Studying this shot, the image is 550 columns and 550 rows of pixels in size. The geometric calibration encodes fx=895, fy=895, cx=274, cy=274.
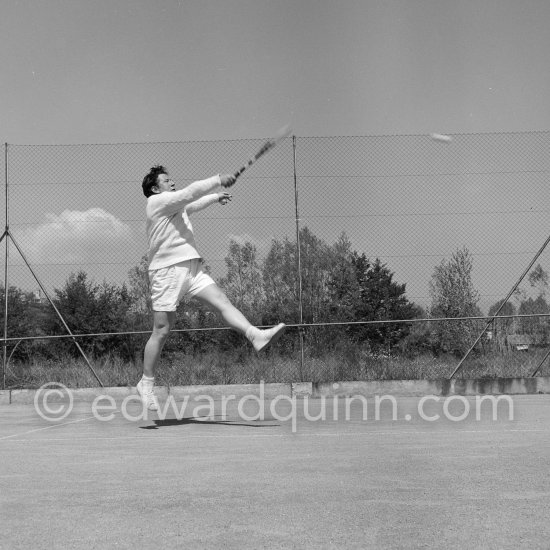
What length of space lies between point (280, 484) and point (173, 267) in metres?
3.09

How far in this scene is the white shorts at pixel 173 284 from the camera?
20.9 ft

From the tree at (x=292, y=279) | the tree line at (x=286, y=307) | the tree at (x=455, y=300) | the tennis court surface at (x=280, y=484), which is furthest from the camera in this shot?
the tree at (x=292, y=279)

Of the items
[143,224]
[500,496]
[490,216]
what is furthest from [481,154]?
[500,496]

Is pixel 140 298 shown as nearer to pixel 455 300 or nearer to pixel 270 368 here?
pixel 270 368

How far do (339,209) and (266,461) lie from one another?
6390 millimetres

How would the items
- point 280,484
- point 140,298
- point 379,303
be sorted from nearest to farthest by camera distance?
point 280,484 < point 140,298 < point 379,303

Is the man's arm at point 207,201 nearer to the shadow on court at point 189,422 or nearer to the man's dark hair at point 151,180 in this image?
the man's dark hair at point 151,180

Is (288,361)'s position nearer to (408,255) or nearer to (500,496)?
(408,255)

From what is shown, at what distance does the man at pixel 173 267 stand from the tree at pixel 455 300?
4.38m

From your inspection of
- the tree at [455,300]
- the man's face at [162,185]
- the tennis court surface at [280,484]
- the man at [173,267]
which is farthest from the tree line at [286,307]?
the tennis court surface at [280,484]

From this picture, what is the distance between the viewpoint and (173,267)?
6402 mm

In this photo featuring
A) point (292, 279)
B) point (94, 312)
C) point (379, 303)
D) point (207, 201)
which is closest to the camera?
point (207, 201)

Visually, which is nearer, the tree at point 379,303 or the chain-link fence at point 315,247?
the chain-link fence at point 315,247

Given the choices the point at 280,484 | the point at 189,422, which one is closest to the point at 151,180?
the point at 189,422
